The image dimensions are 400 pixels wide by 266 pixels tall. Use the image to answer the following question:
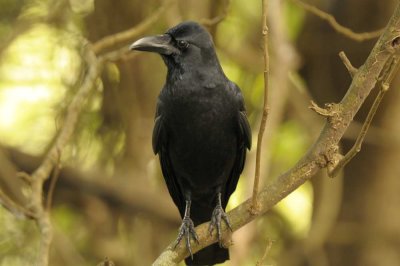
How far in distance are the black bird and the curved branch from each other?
56 centimetres

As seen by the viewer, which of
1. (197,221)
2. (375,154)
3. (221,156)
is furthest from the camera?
(375,154)

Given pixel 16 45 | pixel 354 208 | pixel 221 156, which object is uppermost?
pixel 221 156

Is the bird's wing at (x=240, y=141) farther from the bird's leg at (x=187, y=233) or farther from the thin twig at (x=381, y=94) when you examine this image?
the thin twig at (x=381, y=94)

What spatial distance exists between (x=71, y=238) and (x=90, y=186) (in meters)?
0.50

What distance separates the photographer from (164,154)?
4523 millimetres

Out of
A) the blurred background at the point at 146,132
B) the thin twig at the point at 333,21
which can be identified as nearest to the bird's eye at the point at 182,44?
the thin twig at the point at 333,21

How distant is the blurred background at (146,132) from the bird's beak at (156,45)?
152cm

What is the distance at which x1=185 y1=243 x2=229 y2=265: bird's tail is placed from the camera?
14.5 ft

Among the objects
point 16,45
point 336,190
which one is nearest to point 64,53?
point 16,45

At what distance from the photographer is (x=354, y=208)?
20.6ft

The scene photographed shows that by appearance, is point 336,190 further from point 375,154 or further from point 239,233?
point 239,233

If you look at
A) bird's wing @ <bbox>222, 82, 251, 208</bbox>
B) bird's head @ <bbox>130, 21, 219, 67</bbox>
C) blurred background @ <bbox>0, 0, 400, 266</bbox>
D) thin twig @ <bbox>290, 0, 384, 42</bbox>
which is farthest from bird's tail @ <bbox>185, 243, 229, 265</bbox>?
thin twig @ <bbox>290, 0, 384, 42</bbox>

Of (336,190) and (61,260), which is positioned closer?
(61,260)

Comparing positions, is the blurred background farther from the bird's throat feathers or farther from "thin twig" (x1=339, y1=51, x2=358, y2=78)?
"thin twig" (x1=339, y1=51, x2=358, y2=78)
